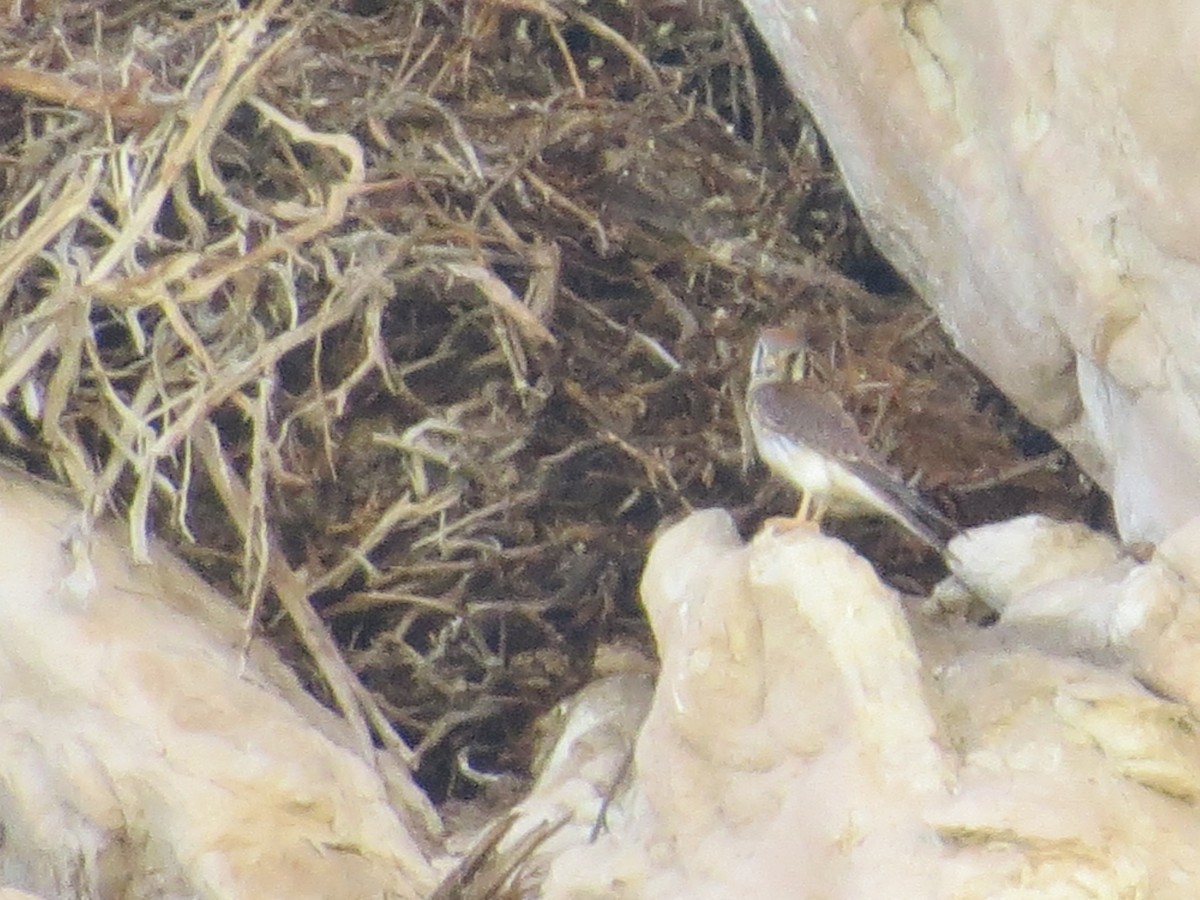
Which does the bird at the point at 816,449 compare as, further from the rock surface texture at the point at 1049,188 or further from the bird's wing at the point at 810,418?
the rock surface texture at the point at 1049,188

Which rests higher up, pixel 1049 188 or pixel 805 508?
pixel 1049 188

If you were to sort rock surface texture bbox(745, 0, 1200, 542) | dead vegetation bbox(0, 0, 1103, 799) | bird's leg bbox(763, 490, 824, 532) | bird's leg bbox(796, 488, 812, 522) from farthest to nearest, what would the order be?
dead vegetation bbox(0, 0, 1103, 799) → bird's leg bbox(796, 488, 812, 522) → bird's leg bbox(763, 490, 824, 532) → rock surface texture bbox(745, 0, 1200, 542)

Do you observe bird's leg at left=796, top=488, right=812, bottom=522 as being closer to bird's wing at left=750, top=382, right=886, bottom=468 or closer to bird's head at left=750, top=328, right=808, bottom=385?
bird's wing at left=750, top=382, right=886, bottom=468

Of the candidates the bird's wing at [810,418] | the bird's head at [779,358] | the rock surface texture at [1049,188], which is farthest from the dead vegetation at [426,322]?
the rock surface texture at [1049,188]

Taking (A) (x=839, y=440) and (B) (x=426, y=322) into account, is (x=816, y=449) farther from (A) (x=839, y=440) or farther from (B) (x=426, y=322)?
(B) (x=426, y=322)

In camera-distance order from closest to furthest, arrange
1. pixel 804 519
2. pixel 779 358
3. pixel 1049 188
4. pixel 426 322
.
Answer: pixel 1049 188 → pixel 804 519 → pixel 779 358 → pixel 426 322

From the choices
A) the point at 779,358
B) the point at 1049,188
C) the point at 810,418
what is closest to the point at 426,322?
the point at 779,358

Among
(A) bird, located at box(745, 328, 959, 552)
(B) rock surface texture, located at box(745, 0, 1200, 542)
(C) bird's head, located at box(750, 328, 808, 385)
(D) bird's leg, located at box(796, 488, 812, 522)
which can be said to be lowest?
(D) bird's leg, located at box(796, 488, 812, 522)

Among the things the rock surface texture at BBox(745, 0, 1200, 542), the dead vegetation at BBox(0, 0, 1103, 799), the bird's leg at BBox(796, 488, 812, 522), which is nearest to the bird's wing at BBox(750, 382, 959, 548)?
the bird's leg at BBox(796, 488, 812, 522)
